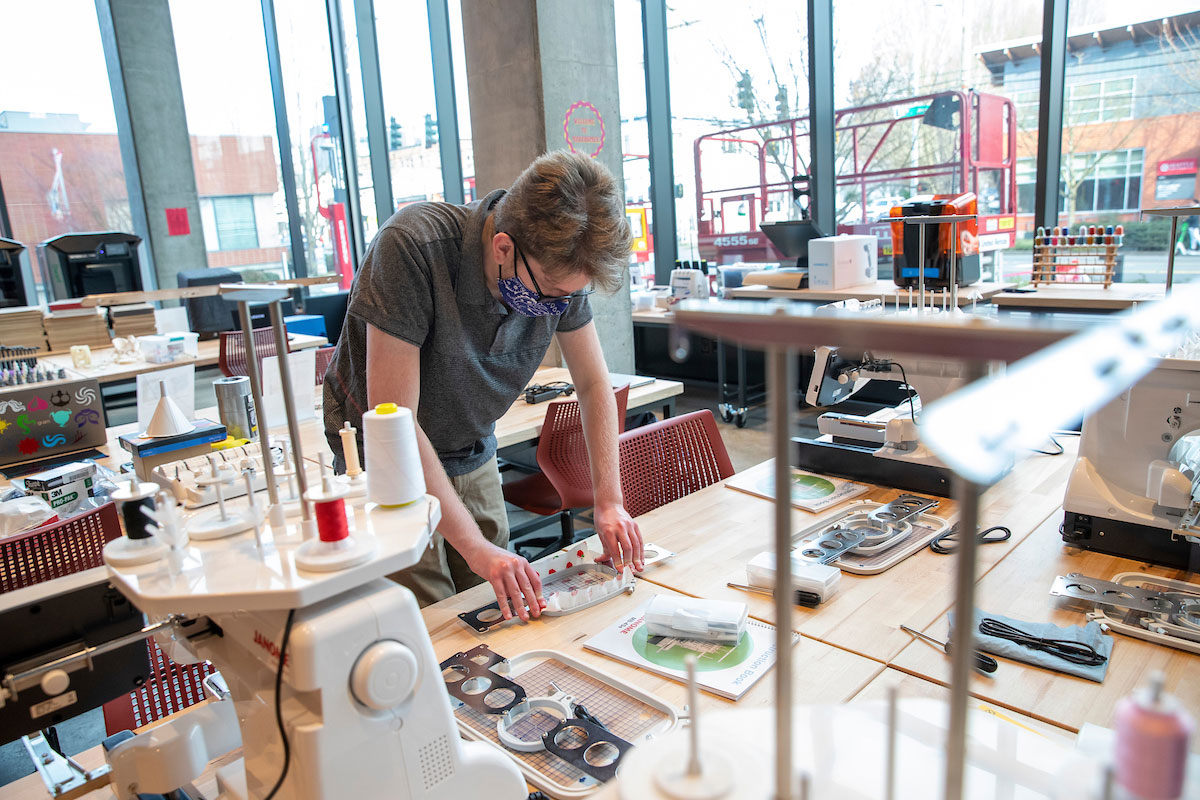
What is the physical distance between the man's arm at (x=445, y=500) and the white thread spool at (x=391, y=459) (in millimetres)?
459

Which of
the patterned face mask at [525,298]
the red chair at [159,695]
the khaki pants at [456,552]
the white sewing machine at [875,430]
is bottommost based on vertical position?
the red chair at [159,695]

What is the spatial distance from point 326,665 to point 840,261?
413cm

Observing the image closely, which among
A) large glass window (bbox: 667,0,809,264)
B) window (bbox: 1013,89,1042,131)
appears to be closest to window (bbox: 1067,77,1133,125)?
window (bbox: 1013,89,1042,131)

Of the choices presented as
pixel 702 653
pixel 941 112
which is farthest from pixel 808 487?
pixel 941 112

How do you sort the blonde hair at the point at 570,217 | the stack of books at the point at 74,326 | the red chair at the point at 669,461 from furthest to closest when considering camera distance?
the stack of books at the point at 74,326 → the red chair at the point at 669,461 → the blonde hair at the point at 570,217

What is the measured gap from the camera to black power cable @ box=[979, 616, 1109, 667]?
1225mm

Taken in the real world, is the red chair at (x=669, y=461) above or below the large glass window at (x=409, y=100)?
below

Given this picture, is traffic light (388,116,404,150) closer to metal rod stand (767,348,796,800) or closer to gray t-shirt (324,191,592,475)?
gray t-shirt (324,191,592,475)

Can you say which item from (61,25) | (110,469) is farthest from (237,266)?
(110,469)

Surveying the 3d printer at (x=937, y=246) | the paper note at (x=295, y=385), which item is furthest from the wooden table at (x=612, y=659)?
the 3d printer at (x=937, y=246)

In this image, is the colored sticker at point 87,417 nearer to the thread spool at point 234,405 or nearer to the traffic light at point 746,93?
the thread spool at point 234,405

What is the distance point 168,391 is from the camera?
2883 mm

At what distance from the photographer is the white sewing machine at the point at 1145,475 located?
145 cm

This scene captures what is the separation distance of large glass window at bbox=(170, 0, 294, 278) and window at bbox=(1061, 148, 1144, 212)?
6449 millimetres
